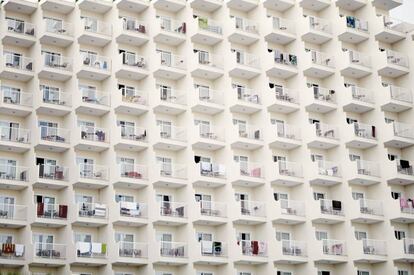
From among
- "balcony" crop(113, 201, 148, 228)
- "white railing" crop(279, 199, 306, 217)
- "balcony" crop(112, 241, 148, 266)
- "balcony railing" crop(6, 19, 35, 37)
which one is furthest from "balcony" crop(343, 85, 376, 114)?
"balcony railing" crop(6, 19, 35, 37)

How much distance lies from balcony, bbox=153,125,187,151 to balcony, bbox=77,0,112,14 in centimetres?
1081

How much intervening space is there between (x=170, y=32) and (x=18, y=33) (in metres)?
12.1

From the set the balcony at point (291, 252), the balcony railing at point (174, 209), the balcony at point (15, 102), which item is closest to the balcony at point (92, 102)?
the balcony at point (15, 102)

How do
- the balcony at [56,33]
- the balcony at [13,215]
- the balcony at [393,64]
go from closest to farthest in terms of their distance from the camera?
the balcony at [13,215], the balcony at [56,33], the balcony at [393,64]

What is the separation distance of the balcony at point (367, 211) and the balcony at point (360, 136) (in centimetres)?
489

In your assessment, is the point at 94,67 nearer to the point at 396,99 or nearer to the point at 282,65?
the point at 282,65

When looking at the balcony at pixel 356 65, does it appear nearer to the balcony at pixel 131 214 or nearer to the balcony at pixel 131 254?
the balcony at pixel 131 214

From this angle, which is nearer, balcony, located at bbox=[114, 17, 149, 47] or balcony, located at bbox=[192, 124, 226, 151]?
balcony, located at bbox=[192, 124, 226, 151]

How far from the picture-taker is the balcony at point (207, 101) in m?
69.8

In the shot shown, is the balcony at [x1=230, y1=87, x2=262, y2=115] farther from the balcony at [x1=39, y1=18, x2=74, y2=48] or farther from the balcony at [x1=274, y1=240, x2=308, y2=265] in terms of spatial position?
the balcony at [x1=39, y1=18, x2=74, y2=48]

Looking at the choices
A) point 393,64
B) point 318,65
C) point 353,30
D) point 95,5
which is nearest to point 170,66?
point 95,5

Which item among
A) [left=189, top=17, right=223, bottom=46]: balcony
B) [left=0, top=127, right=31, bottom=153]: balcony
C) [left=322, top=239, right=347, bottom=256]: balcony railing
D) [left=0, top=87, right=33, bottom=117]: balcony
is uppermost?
[left=189, top=17, right=223, bottom=46]: balcony

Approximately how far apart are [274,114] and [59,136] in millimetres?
18407

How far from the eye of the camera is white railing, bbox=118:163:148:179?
66425 mm
